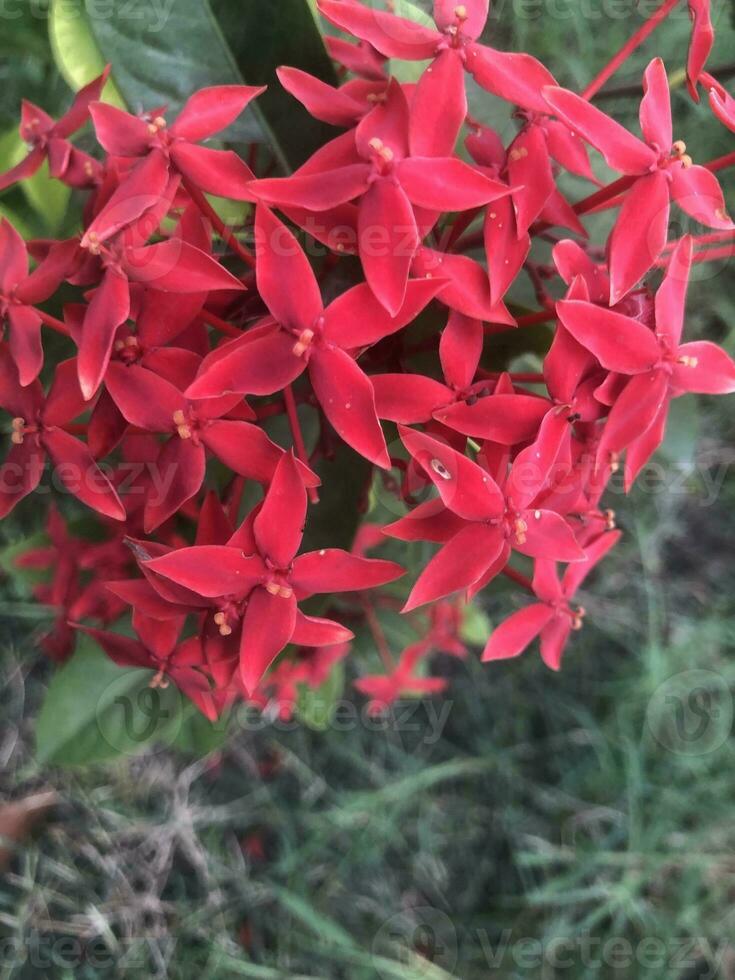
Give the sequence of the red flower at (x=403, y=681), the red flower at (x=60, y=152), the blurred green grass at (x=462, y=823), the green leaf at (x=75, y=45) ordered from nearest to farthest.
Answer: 1. the red flower at (x=60, y=152)
2. the green leaf at (x=75, y=45)
3. the red flower at (x=403, y=681)
4. the blurred green grass at (x=462, y=823)

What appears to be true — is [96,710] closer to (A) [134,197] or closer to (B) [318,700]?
(B) [318,700]

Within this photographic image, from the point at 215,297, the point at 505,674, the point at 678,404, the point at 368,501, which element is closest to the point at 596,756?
the point at 505,674

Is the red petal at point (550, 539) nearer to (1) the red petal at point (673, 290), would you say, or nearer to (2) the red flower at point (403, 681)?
(1) the red petal at point (673, 290)

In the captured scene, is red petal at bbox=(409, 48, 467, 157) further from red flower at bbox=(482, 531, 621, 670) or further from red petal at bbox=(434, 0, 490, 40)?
red flower at bbox=(482, 531, 621, 670)

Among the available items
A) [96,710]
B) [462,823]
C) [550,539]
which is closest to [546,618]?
[550,539]

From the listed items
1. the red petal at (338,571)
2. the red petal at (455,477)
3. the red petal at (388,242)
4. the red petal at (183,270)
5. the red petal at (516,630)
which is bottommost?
the red petal at (516,630)

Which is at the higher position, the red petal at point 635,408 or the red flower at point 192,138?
the red flower at point 192,138

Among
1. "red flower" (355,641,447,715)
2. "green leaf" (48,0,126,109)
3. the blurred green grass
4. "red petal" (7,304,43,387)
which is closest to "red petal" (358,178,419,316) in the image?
"red petal" (7,304,43,387)

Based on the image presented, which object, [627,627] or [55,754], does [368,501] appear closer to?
[55,754]

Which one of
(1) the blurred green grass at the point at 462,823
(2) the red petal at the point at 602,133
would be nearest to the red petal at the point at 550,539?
(2) the red petal at the point at 602,133
